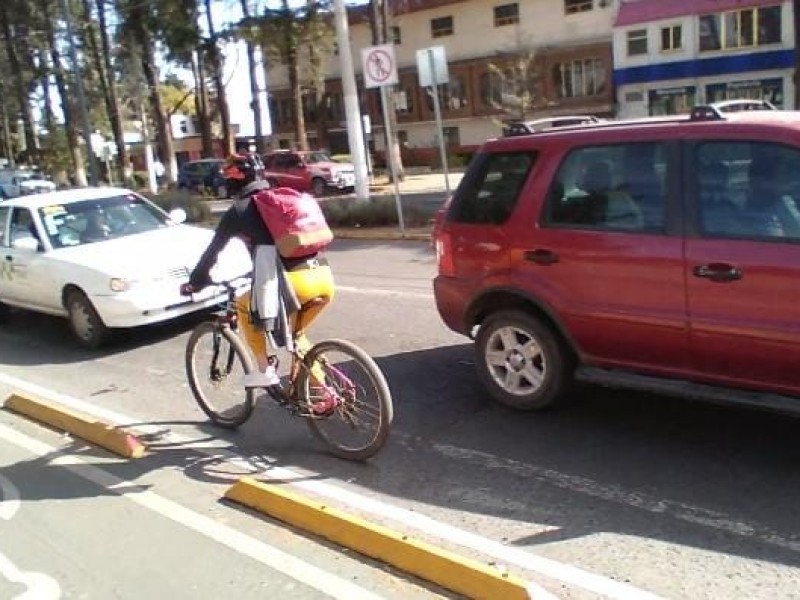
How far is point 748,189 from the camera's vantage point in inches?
173

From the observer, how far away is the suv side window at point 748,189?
425 cm

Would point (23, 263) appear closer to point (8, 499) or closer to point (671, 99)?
point (8, 499)

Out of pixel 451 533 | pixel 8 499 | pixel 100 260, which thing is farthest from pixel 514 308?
pixel 100 260

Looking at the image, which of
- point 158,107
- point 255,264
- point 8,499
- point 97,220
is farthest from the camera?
point 158,107

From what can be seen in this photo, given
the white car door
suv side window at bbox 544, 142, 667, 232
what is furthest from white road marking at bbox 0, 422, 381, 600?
the white car door

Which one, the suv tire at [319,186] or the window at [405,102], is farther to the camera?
the window at [405,102]

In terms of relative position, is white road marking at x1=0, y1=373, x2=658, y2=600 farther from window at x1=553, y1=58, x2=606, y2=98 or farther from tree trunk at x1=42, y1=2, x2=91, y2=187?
window at x1=553, y1=58, x2=606, y2=98

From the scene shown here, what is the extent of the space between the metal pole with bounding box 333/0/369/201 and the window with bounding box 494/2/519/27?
102 ft

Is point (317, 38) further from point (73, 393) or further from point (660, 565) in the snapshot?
point (660, 565)

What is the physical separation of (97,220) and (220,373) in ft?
14.4

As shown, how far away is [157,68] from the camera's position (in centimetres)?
3925

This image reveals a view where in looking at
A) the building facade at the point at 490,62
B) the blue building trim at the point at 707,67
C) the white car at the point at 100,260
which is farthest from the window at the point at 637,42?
the white car at the point at 100,260

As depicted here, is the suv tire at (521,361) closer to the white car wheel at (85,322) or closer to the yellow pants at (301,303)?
the yellow pants at (301,303)

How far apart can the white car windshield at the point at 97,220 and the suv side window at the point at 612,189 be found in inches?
227
